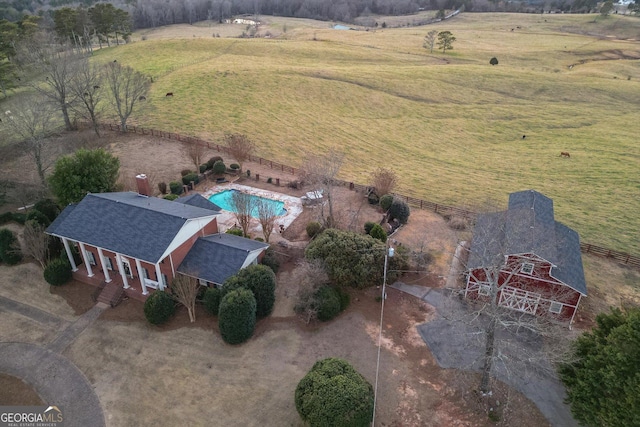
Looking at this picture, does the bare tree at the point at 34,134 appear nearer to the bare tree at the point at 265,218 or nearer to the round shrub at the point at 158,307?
the round shrub at the point at 158,307

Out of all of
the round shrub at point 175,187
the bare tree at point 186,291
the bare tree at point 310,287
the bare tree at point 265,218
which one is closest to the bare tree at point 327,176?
the bare tree at point 265,218

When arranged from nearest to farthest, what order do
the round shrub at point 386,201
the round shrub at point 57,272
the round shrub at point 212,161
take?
the round shrub at point 57,272 < the round shrub at point 386,201 < the round shrub at point 212,161

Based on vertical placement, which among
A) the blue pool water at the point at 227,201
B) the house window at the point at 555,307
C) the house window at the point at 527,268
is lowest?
the blue pool water at the point at 227,201

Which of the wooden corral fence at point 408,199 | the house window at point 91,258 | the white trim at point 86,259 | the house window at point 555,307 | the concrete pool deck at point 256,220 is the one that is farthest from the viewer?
the concrete pool deck at point 256,220

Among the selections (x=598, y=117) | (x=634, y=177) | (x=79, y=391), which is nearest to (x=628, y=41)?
(x=598, y=117)

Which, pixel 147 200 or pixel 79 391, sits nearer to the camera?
pixel 79 391

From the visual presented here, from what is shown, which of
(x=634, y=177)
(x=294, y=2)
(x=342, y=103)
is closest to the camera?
(x=634, y=177)

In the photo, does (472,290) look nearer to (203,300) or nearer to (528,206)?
(528,206)
